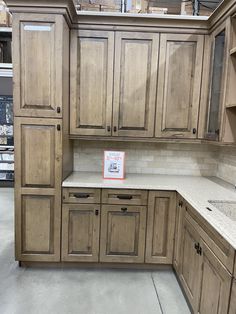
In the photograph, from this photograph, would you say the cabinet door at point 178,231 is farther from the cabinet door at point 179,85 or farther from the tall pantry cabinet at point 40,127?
the tall pantry cabinet at point 40,127

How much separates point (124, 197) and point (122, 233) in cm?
36

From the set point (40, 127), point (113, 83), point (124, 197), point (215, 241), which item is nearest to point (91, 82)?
point (113, 83)

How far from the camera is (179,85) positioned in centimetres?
256

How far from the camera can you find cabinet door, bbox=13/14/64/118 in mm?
2170

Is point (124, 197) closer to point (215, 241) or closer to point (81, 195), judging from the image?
point (81, 195)

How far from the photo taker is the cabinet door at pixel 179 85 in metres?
2.51

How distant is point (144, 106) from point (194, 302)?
70.5 inches

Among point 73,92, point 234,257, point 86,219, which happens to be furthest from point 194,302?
point 73,92

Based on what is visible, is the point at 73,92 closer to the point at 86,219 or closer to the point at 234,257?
the point at 86,219

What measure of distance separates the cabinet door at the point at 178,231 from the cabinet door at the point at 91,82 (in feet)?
3.33

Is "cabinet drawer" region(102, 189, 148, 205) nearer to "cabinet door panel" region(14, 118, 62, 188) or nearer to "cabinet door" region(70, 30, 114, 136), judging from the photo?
"cabinet door panel" region(14, 118, 62, 188)

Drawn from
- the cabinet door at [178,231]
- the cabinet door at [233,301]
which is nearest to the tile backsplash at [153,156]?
the cabinet door at [178,231]

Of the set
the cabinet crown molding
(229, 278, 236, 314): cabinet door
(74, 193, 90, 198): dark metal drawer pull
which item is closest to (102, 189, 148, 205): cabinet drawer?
(74, 193, 90, 198): dark metal drawer pull

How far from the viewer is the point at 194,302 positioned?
178 centimetres
